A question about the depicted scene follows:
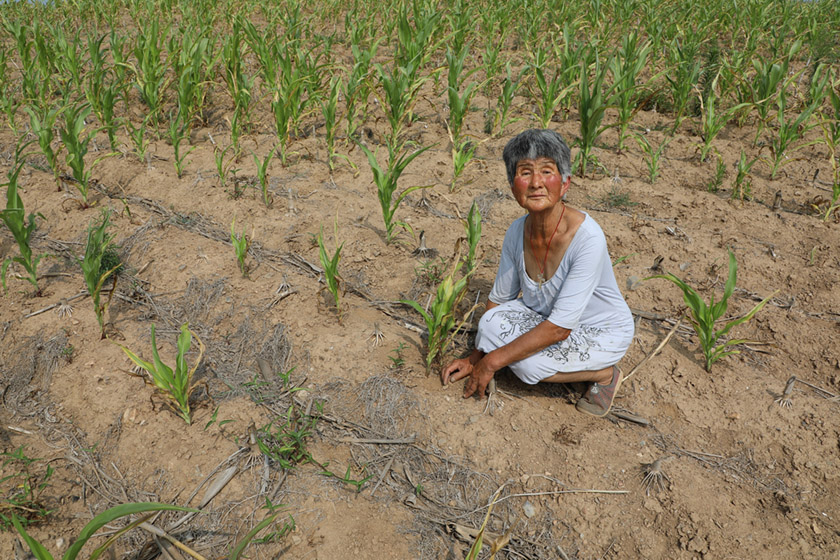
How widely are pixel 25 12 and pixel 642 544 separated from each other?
8318 mm

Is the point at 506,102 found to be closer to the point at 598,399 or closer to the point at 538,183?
the point at 538,183

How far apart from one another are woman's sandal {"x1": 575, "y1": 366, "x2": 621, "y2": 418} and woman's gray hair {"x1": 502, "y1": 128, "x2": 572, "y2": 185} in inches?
38.5

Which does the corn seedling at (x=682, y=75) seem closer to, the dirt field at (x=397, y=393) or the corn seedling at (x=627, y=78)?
the corn seedling at (x=627, y=78)

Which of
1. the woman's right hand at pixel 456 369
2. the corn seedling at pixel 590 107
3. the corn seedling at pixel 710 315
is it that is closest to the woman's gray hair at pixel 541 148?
the corn seedling at pixel 710 315

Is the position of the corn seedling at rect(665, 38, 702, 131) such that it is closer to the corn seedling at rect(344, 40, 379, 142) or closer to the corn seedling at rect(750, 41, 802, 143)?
the corn seedling at rect(750, 41, 802, 143)

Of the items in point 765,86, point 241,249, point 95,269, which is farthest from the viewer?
point 765,86

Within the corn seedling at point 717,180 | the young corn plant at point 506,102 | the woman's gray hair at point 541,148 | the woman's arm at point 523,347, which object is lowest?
the corn seedling at point 717,180

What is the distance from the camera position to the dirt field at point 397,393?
6.93 ft

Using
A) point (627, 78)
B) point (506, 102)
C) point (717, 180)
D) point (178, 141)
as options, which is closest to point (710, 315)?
point (717, 180)

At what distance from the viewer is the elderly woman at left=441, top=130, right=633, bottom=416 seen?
216 centimetres

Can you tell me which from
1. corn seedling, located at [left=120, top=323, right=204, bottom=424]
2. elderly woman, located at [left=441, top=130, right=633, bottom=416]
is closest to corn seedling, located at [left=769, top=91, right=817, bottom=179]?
elderly woman, located at [left=441, top=130, right=633, bottom=416]

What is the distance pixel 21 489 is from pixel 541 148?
2.39 meters

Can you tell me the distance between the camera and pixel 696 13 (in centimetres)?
654

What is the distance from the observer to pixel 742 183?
3.89 m
